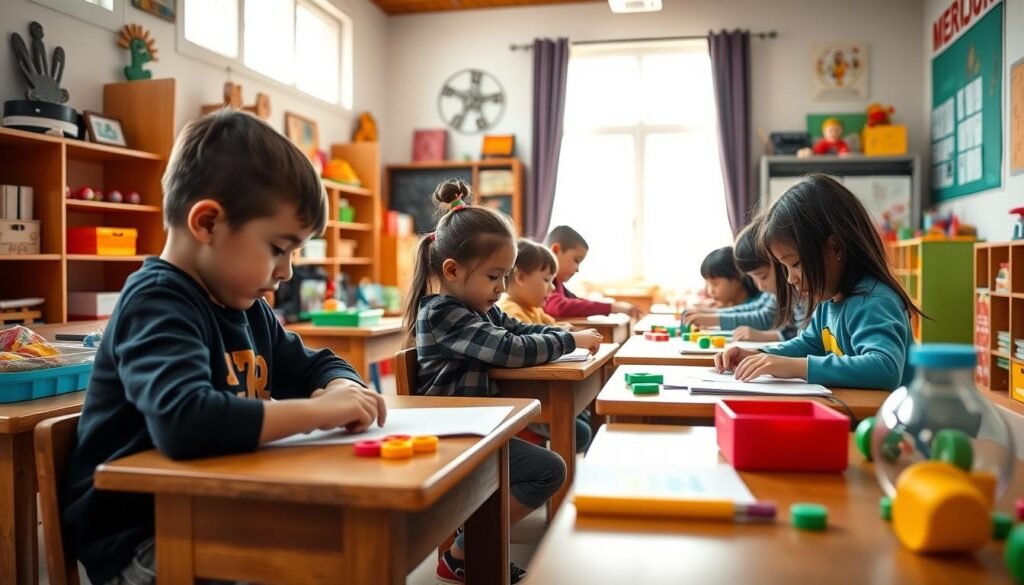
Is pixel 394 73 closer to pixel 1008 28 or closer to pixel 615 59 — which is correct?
pixel 615 59

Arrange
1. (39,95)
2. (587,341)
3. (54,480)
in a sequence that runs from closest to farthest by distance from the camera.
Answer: (54,480) → (587,341) → (39,95)

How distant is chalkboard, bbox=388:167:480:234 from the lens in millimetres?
7211

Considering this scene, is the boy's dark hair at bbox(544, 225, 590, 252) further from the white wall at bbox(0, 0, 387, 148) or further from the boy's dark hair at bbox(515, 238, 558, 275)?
the white wall at bbox(0, 0, 387, 148)

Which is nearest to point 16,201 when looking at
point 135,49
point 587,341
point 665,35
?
point 135,49

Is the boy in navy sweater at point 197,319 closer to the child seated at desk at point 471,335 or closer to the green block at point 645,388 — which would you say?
the green block at point 645,388

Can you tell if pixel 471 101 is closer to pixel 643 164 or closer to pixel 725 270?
pixel 643 164

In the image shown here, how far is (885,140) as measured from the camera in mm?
6297

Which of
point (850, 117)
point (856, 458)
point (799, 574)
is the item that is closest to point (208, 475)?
point (799, 574)

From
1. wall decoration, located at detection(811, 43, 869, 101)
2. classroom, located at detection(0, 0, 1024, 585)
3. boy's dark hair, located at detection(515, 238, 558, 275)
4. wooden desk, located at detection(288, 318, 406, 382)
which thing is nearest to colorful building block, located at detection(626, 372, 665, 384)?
classroom, located at detection(0, 0, 1024, 585)

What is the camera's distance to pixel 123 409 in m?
1.12

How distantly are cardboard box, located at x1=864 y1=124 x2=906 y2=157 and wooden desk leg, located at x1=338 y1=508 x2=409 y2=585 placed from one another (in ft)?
20.6

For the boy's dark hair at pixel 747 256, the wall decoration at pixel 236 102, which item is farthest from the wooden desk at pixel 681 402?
the wall decoration at pixel 236 102

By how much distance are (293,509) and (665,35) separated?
6658 millimetres

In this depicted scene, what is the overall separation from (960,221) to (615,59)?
3.08 metres
